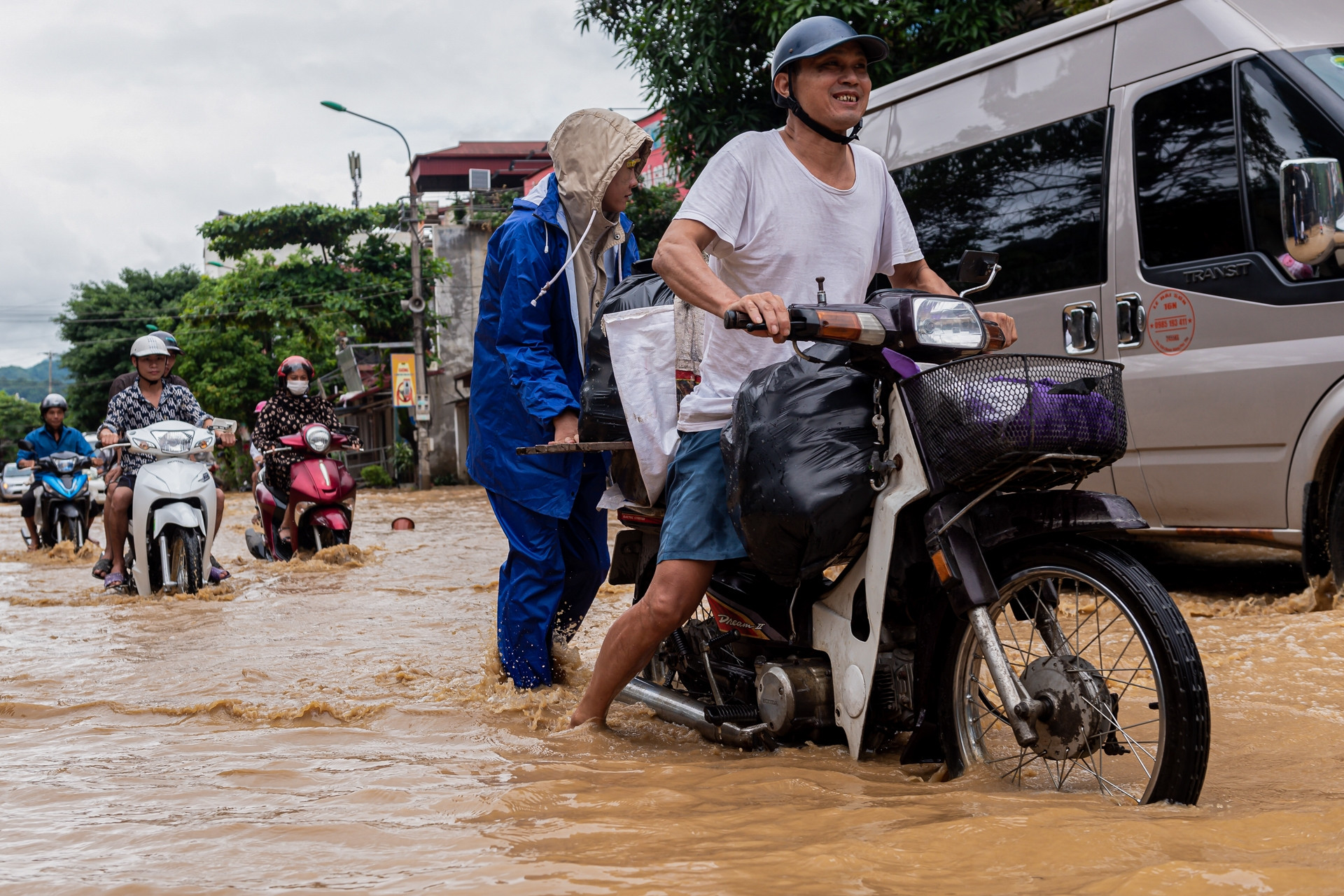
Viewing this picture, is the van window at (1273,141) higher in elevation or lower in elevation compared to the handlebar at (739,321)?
higher

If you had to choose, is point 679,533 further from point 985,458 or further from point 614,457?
point 985,458

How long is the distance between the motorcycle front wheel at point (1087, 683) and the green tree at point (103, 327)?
51394 mm

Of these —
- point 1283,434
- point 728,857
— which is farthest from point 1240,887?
point 1283,434

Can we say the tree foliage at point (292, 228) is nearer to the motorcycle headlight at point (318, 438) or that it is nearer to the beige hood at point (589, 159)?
the motorcycle headlight at point (318, 438)

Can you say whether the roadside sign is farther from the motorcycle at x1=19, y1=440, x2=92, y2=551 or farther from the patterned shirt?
the patterned shirt

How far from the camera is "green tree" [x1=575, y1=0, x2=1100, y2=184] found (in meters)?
11.4

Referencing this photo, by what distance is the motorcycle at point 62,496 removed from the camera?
40.7 feet

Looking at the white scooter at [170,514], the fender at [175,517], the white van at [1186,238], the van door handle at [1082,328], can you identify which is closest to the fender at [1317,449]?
the white van at [1186,238]

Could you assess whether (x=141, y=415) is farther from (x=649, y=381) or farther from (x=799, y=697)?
(x=799, y=697)

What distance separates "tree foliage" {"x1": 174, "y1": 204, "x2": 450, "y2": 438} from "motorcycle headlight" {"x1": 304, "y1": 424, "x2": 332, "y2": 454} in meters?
24.8

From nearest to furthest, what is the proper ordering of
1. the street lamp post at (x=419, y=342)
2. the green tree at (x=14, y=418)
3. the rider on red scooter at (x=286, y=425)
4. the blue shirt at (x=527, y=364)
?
the blue shirt at (x=527, y=364) < the rider on red scooter at (x=286, y=425) < the street lamp post at (x=419, y=342) < the green tree at (x=14, y=418)

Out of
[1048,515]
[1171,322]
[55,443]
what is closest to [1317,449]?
[1171,322]

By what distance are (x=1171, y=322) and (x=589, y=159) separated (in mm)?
2680

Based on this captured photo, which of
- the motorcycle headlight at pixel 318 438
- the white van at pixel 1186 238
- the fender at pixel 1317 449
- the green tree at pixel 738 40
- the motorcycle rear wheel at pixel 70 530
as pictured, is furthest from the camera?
the motorcycle rear wheel at pixel 70 530
